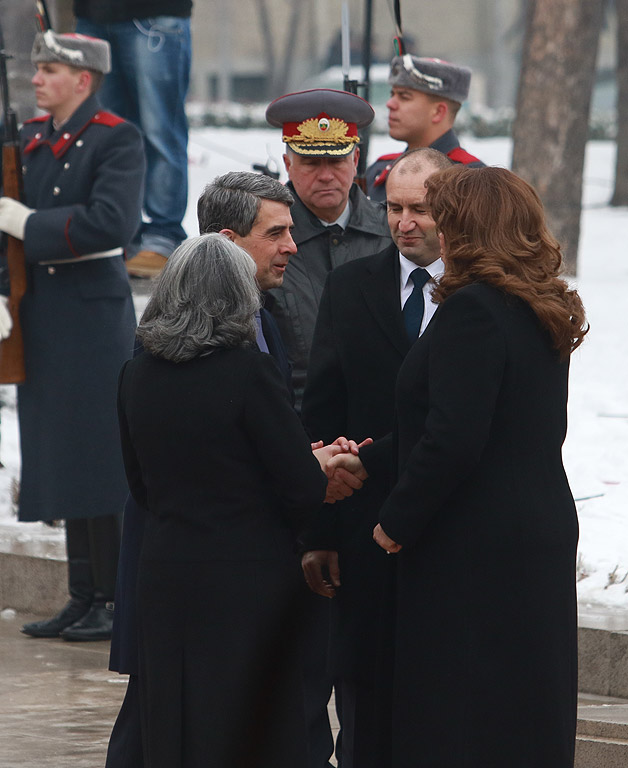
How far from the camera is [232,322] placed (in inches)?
145

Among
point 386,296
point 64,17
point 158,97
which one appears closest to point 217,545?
point 386,296

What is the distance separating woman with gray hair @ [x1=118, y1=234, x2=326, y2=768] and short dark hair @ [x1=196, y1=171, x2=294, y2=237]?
0.57 meters

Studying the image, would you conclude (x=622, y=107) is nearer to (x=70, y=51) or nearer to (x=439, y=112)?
(x=439, y=112)

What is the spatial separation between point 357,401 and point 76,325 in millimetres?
2440

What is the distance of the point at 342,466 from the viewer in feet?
Result: 13.5

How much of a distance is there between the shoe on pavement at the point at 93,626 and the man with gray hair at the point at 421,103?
77.1 inches

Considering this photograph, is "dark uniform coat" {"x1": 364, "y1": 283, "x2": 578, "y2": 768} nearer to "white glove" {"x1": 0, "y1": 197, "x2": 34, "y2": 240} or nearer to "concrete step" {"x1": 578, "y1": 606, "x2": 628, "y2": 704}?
"concrete step" {"x1": 578, "y1": 606, "x2": 628, "y2": 704}

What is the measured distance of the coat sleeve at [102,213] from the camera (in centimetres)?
620

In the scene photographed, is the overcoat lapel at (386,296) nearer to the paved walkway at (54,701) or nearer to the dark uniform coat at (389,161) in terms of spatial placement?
the dark uniform coat at (389,161)

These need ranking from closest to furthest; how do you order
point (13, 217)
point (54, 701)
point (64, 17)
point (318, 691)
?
1. point (318, 691)
2. point (54, 701)
3. point (13, 217)
4. point (64, 17)

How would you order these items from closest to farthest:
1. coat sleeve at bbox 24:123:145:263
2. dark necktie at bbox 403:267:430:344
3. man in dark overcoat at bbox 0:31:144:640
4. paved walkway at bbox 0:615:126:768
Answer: dark necktie at bbox 403:267:430:344
paved walkway at bbox 0:615:126:768
coat sleeve at bbox 24:123:145:263
man in dark overcoat at bbox 0:31:144:640

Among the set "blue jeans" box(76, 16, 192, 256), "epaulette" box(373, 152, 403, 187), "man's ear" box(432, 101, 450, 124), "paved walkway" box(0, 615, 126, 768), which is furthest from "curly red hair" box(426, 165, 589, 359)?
"blue jeans" box(76, 16, 192, 256)

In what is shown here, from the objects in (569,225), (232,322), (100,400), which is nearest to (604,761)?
(232,322)

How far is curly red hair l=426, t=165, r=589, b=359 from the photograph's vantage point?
3.63 metres
